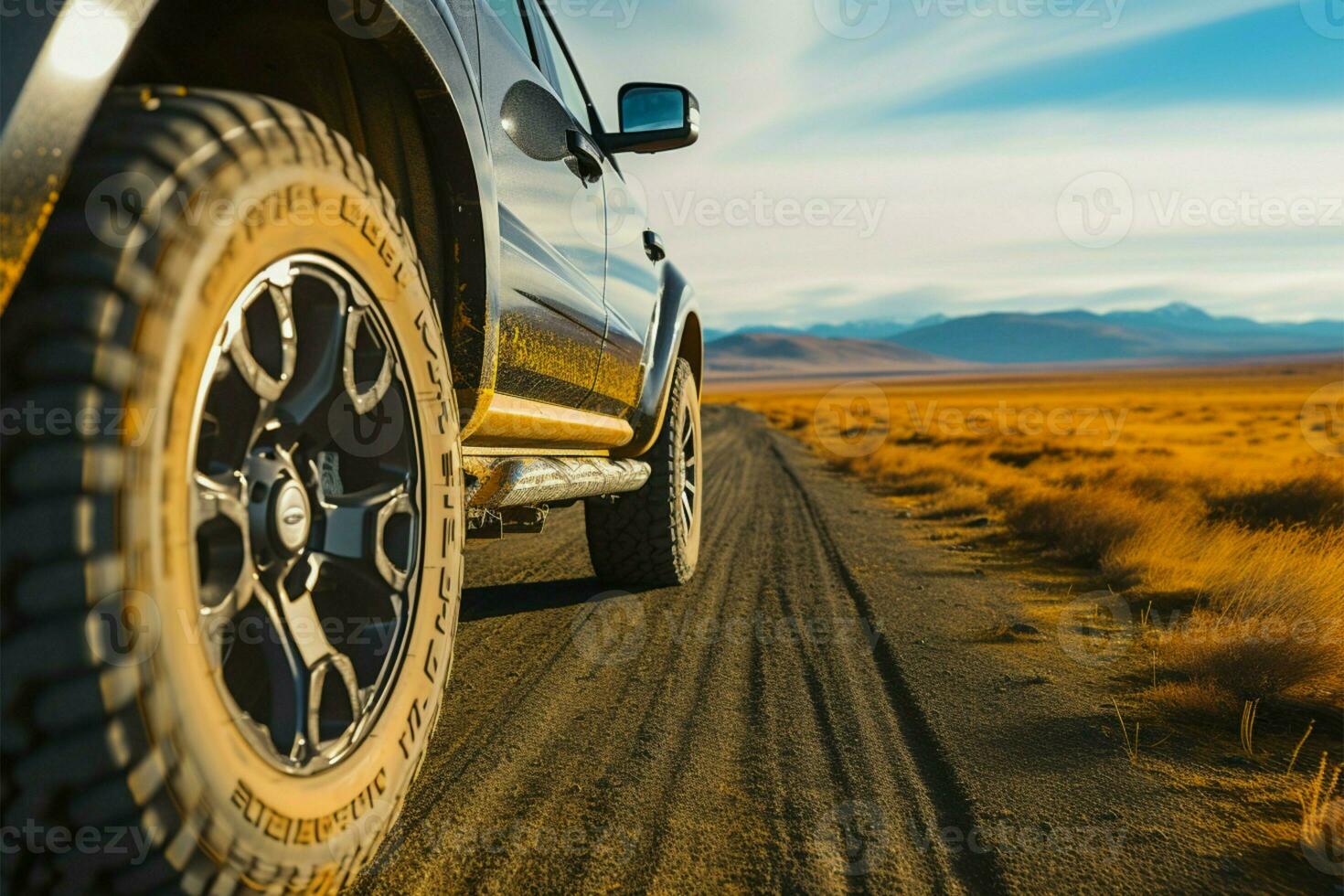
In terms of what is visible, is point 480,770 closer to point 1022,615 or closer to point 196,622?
point 196,622

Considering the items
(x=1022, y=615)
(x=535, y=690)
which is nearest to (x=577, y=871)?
(x=535, y=690)

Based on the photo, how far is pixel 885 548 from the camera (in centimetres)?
701

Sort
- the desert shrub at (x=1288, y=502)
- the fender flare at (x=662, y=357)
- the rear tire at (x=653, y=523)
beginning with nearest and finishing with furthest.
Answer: the fender flare at (x=662, y=357) < the rear tire at (x=653, y=523) < the desert shrub at (x=1288, y=502)

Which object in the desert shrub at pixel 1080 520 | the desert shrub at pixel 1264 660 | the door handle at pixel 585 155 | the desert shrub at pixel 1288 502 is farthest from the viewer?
the desert shrub at pixel 1288 502

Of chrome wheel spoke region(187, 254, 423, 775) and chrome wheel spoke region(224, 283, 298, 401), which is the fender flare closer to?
chrome wheel spoke region(187, 254, 423, 775)

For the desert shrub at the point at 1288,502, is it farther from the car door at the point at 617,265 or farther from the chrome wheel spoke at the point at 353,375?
the chrome wheel spoke at the point at 353,375

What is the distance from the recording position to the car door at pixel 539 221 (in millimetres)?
2441

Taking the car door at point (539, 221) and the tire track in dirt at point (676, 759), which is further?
the car door at point (539, 221)

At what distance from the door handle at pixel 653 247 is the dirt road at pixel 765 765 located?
1.68 meters

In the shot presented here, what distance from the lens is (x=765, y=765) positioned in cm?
249

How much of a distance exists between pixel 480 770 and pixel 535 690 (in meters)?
0.72

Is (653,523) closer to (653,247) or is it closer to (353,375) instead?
(653,247)

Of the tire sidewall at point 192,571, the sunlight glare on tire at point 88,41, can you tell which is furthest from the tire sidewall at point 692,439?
the sunlight glare on tire at point 88,41

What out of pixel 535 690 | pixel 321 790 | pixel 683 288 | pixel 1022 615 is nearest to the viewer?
pixel 321 790
